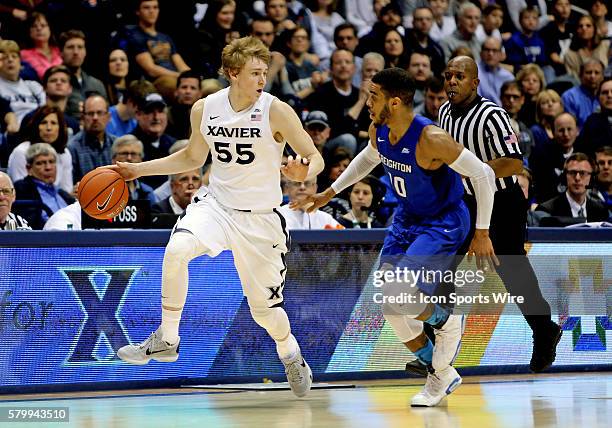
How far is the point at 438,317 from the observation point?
284 inches

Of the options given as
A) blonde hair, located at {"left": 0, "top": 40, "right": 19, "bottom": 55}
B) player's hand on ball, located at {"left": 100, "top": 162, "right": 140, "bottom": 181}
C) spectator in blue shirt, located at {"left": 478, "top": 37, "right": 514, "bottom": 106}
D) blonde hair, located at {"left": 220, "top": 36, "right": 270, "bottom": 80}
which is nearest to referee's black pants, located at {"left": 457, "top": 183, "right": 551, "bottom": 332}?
blonde hair, located at {"left": 220, "top": 36, "right": 270, "bottom": 80}

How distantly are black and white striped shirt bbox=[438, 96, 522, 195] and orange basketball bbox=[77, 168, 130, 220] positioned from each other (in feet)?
7.50

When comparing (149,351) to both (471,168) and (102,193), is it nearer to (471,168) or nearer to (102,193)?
(102,193)

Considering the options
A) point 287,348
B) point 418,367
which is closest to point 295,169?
point 287,348

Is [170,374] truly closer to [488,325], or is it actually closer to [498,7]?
[488,325]

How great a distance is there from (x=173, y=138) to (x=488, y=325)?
398 centimetres

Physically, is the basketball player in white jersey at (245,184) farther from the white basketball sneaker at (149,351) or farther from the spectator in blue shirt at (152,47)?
the spectator in blue shirt at (152,47)

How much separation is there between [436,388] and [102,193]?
2421 mm

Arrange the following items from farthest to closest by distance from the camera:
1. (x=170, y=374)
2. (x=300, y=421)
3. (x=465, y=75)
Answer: (x=170, y=374) → (x=465, y=75) → (x=300, y=421)

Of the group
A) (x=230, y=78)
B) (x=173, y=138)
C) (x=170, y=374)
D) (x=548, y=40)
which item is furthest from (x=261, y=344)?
(x=548, y=40)

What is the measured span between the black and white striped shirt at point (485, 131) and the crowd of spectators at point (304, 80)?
2.48 meters

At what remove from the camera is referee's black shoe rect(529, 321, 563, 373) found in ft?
26.8

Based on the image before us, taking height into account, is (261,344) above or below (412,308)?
below

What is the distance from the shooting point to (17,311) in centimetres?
814
